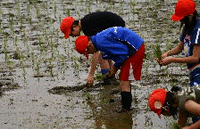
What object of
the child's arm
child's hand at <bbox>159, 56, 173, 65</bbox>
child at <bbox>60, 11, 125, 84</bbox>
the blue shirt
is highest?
child at <bbox>60, 11, 125, 84</bbox>

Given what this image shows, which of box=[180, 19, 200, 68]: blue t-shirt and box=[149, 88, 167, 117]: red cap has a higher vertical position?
box=[180, 19, 200, 68]: blue t-shirt

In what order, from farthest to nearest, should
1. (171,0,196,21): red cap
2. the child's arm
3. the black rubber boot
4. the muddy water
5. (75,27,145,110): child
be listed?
the black rubber boot, the muddy water, (75,27,145,110): child, (171,0,196,21): red cap, the child's arm

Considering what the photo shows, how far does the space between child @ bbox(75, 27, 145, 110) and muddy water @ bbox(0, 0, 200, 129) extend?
0.44 metres

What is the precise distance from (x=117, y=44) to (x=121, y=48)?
0.21 ft

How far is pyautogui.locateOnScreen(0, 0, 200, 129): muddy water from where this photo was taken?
6.64 meters

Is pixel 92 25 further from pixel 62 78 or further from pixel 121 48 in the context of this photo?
pixel 121 48

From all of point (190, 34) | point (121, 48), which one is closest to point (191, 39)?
point (190, 34)

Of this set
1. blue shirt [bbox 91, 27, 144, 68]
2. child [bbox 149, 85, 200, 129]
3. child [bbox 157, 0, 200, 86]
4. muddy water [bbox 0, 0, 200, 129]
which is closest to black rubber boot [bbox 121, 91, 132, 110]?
muddy water [bbox 0, 0, 200, 129]

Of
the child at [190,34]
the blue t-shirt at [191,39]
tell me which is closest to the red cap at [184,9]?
the child at [190,34]

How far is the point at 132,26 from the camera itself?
11.1 metres

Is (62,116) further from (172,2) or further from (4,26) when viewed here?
(172,2)

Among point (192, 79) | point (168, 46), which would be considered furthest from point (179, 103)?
point (168, 46)

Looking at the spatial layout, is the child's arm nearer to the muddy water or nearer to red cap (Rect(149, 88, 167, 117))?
red cap (Rect(149, 88, 167, 117))

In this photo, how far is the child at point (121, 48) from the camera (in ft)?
21.3
